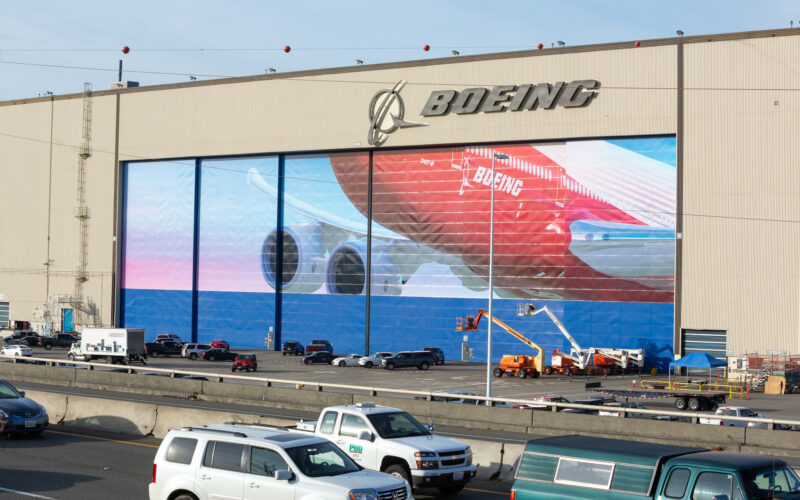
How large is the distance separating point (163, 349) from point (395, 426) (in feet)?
214

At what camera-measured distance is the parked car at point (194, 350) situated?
79.2 m

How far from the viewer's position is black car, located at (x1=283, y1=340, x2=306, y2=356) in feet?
262

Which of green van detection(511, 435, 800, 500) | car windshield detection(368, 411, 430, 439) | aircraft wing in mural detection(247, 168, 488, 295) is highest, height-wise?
aircraft wing in mural detection(247, 168, 488, 295)

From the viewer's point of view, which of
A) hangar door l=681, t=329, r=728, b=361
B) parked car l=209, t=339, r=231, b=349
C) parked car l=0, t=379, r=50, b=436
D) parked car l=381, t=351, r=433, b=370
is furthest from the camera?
parked car l=209, t=339, r=231, b=349

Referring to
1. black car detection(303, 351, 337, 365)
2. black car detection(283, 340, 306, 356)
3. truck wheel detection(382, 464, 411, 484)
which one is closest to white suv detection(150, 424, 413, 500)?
truck wheel detection(382, 464, 411, 484)

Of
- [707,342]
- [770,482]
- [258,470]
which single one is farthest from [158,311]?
[770,482]

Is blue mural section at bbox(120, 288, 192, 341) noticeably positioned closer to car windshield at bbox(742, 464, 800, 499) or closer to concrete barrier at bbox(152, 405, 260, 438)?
concrete barrier at bbox(152, 405, 260, 438)

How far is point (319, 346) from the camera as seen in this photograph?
7731 centimetres

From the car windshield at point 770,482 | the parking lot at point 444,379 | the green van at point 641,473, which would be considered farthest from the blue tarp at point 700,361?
the car windshield at point 770,482

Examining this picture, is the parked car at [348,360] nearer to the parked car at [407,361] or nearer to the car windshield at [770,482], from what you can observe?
the parked car at [407,361]

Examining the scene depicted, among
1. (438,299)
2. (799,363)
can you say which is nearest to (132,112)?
(438,299)

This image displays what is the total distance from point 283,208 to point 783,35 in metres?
44.7

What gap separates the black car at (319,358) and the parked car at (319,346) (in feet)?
7.19

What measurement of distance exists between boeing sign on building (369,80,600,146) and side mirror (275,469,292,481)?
194 feet
